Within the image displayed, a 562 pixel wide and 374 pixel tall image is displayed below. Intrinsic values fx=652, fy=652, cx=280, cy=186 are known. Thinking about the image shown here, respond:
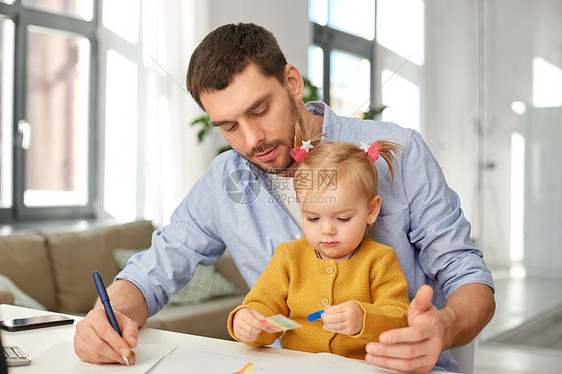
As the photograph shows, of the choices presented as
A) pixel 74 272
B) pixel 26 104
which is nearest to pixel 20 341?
pixel 74 272

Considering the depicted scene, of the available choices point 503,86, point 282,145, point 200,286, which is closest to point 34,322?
point 282,145

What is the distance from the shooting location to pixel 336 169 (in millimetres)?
928

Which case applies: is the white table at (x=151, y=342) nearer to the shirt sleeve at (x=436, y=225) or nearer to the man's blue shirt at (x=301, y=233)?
the man's blue shirt at (x=301, y=233)

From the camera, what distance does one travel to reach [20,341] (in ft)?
3.29

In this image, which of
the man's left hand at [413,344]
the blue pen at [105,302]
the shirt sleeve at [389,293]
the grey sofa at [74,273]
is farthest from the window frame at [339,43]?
the grey sofa at [74,273]

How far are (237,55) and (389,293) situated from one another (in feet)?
1.40

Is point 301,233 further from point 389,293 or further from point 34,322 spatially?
point 34,322

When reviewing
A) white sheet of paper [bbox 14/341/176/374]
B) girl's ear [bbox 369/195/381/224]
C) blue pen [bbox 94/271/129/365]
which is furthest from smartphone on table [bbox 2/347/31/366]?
girl's ear [bbox 369/195/381/224]

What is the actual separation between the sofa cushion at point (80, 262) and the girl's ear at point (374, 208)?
6.76 ft

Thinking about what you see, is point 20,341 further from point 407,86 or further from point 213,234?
point 407,86

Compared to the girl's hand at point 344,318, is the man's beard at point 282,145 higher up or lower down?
higher up

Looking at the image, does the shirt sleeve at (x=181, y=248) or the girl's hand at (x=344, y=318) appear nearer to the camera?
the girl's hand at (x=344, y=318)

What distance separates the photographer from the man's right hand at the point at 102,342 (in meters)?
0.87

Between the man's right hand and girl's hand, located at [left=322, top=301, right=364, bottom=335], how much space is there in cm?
28
